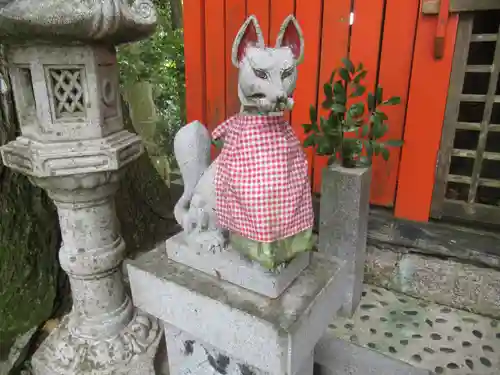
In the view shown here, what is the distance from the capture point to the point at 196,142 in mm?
1320

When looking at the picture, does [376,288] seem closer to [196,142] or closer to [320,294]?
[320,294]

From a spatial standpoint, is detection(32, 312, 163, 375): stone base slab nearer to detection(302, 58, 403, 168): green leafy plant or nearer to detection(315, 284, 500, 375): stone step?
detection(315, 284, 500, 375): stone step

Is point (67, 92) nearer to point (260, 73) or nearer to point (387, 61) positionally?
point (260, 73)

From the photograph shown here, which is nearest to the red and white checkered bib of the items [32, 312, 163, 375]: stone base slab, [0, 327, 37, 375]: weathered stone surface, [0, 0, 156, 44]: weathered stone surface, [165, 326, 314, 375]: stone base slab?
[165, 326, 314, 375]: stone base slab

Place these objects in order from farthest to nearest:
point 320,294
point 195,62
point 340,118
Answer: point 195,62 < point 340,118 < point 320,294

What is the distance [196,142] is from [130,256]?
1.83 m

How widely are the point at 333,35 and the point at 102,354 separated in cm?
209

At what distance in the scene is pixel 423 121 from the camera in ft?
7.12

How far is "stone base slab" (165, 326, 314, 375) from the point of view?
4.60 ft

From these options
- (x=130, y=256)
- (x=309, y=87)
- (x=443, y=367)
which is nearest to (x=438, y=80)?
(x=309, y=87)

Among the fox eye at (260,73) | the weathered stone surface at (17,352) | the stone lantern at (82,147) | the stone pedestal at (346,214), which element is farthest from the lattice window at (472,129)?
the weathered stone surface at (17,352)

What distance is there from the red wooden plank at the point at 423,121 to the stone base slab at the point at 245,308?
1028mm

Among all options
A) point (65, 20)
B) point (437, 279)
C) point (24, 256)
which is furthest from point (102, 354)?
point (437, 279)

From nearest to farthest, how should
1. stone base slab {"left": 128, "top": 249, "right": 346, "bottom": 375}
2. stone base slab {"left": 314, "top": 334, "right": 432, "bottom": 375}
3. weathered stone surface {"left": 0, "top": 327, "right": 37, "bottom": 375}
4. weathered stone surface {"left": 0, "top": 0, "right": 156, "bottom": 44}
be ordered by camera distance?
stone base slab {"left": 128, "top": 249, "right": 346, "bottom": 375}
weathered stone surface {"left": 0, "top": 0, "right": 156, "bottom": 44}
stone base slab {"left": 314, "top": 334, "right": 432, "bottom": 375}
weathered stone surface {"left": 0, "top": 327, "right": 37, "bottom": 375}
